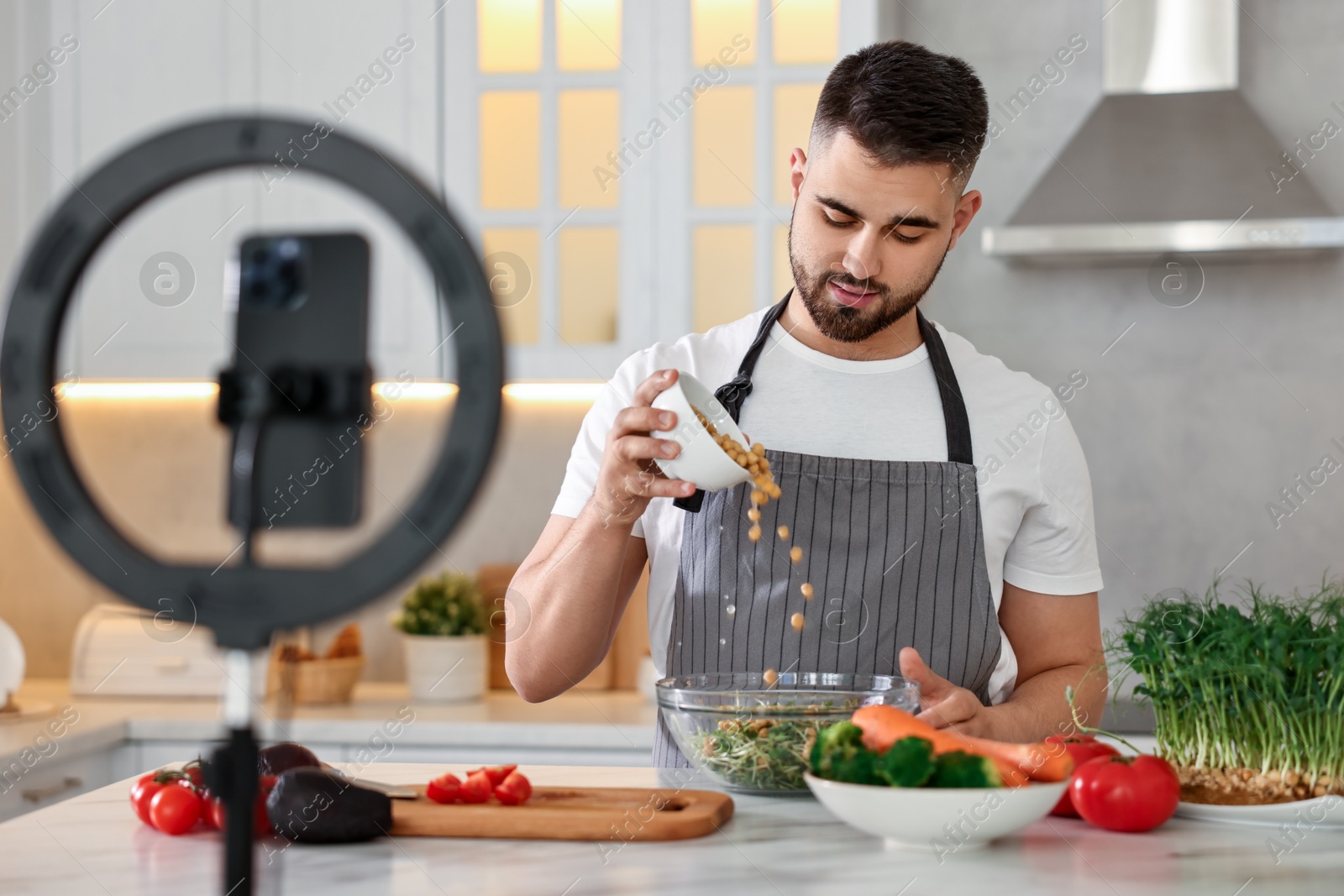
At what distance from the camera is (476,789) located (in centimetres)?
111

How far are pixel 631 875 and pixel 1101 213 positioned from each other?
6.55 ft

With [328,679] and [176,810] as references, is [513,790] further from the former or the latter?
[328,679]

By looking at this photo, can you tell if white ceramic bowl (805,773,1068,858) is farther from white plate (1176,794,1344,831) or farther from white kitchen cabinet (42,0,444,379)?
white kitchen cabinet (42,0,444,379)

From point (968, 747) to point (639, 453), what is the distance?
0.43 m

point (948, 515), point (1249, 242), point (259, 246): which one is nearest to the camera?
point (259, 246)

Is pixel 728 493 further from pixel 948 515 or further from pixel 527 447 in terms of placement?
pixel 527 447

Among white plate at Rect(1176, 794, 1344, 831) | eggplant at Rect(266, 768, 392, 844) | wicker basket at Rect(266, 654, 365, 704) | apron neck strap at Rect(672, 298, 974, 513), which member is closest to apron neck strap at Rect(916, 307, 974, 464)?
apron neck strap at Rect(672, 298, 974, 513)

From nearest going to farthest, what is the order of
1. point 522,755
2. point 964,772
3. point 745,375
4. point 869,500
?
1. point 964,772
2. point 869,500
3. point 745,375
4. point 522,755

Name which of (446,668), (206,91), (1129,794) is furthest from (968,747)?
(206,91)

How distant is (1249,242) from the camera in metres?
2.41

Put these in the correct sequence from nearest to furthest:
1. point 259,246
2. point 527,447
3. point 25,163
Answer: point 259,246 < point 25,163 < point 527,447

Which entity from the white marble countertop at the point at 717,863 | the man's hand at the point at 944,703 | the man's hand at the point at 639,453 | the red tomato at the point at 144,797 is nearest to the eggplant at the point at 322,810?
the white marble countertop at the point at 717,863

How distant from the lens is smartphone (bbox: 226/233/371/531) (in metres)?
0.37

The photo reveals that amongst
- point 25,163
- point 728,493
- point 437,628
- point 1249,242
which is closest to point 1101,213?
point 1249,242
